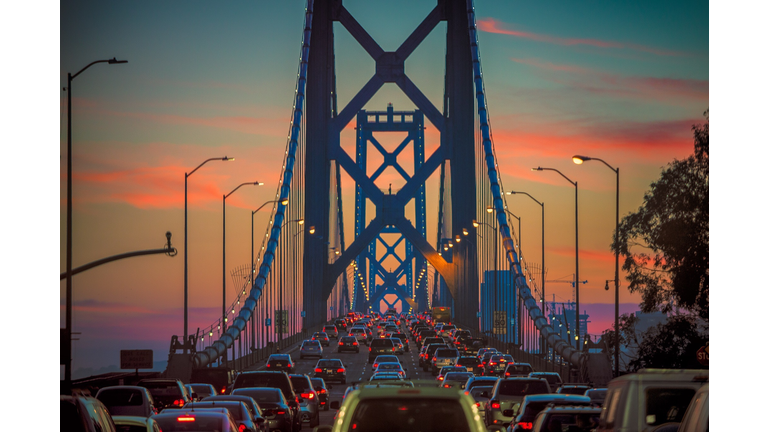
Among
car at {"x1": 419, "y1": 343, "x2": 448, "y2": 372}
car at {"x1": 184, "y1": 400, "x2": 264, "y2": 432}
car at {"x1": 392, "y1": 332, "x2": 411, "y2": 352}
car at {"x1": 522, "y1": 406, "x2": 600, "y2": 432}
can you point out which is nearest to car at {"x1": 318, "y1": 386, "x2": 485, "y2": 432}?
car at {"x1": 522, "y1": 406, "x2": 600, "y2": 432}

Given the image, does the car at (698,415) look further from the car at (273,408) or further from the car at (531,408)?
the car at (273,408)

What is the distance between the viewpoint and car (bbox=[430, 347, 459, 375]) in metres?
53.2

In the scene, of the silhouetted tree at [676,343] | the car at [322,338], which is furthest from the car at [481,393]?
the car at [322,338]

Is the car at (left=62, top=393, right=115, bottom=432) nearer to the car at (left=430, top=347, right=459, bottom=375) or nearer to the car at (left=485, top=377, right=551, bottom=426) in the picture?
the car at (left=485, top=377, right=551, bottom=426)

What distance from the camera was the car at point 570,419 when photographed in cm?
1580

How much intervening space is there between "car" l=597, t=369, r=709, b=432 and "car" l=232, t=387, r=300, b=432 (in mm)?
11664

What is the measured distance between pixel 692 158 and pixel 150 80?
84.3 ft

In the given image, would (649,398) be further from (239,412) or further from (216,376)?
(216,376)

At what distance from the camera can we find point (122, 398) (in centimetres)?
2344

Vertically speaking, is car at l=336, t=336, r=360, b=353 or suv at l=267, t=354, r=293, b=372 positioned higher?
suv at l=267, t=354, r=293, b=372

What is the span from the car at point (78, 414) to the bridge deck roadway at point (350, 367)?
1882cm

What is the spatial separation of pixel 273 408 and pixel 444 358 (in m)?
29.8
